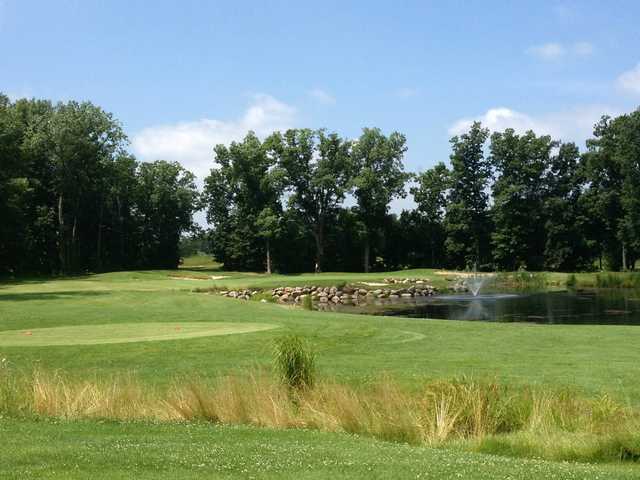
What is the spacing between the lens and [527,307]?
38.3 m

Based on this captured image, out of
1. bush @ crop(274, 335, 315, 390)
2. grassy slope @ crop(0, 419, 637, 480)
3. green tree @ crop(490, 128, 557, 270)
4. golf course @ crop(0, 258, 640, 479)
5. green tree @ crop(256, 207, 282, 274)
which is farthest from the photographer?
green tree @ crop(490, 128, 557, 270)

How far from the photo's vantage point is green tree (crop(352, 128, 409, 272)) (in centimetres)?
7275

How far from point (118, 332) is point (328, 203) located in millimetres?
55053

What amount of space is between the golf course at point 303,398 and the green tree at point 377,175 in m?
51.8

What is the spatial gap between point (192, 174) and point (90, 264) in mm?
15899

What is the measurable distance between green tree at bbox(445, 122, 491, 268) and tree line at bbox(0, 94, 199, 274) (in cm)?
3008

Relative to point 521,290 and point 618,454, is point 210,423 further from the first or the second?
point 521,290

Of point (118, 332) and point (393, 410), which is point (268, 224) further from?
point (393, 410)

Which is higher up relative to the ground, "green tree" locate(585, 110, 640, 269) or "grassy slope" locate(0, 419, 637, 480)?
"green tree" locate(585, 110, 640, 269)

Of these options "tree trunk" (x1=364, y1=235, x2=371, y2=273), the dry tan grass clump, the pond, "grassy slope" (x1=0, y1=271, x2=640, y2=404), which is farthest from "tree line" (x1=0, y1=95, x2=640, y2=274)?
the dry tan grass clump

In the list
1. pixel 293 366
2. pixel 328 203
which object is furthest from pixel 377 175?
pixel 293 366

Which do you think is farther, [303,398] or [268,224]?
[268,224]

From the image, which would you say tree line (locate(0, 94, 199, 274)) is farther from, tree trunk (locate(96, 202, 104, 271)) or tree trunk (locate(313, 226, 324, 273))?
tree trunk (locate(313, 226, 324, 273))

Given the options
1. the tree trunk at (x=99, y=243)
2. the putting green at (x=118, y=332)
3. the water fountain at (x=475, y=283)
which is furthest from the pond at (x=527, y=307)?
the tree trunk at (x=99, y=243)
